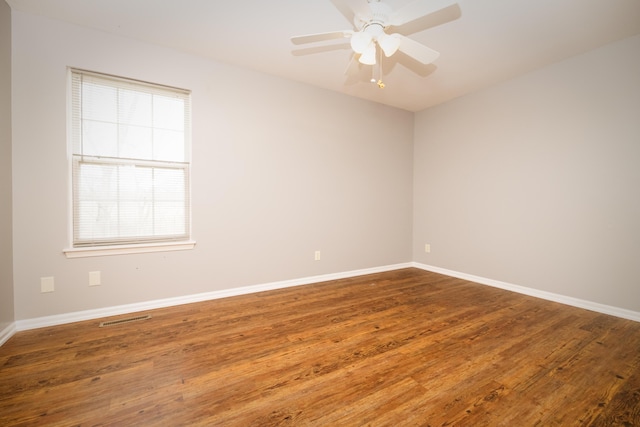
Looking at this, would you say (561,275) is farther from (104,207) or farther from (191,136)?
(104,207)

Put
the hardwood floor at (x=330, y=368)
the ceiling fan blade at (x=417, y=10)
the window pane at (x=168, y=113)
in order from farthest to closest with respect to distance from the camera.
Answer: the window pane at (x=168, y=113)
the ceiling fan blade at (x=417, y=10)
the hardwood floor at (x=330, y=368)

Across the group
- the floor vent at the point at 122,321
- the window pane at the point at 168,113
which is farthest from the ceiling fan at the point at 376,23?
the floor vent at the point at 122,321

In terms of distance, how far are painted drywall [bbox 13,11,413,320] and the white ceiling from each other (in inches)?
9.3

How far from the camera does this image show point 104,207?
2.50m

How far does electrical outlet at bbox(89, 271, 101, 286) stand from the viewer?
2.43 metres

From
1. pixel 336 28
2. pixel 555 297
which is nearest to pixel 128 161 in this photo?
pixel 336 28

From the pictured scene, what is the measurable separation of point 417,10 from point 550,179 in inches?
102

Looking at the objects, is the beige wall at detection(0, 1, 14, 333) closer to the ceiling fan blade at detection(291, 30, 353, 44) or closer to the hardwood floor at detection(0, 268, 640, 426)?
the hardwood floor at detection(0, 268, 640, 426)

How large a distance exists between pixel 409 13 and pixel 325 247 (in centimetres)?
273

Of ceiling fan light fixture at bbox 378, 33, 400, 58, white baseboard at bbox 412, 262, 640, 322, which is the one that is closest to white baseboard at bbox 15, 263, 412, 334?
white baseboard at bbox 412, 262, 640, 322

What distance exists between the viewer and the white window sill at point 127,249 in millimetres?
2368

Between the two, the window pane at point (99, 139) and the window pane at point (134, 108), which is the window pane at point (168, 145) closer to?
the window pane at point (134, 108)

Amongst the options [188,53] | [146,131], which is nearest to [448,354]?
[146,131]

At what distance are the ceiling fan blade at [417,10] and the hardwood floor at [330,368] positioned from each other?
2.24 metres
